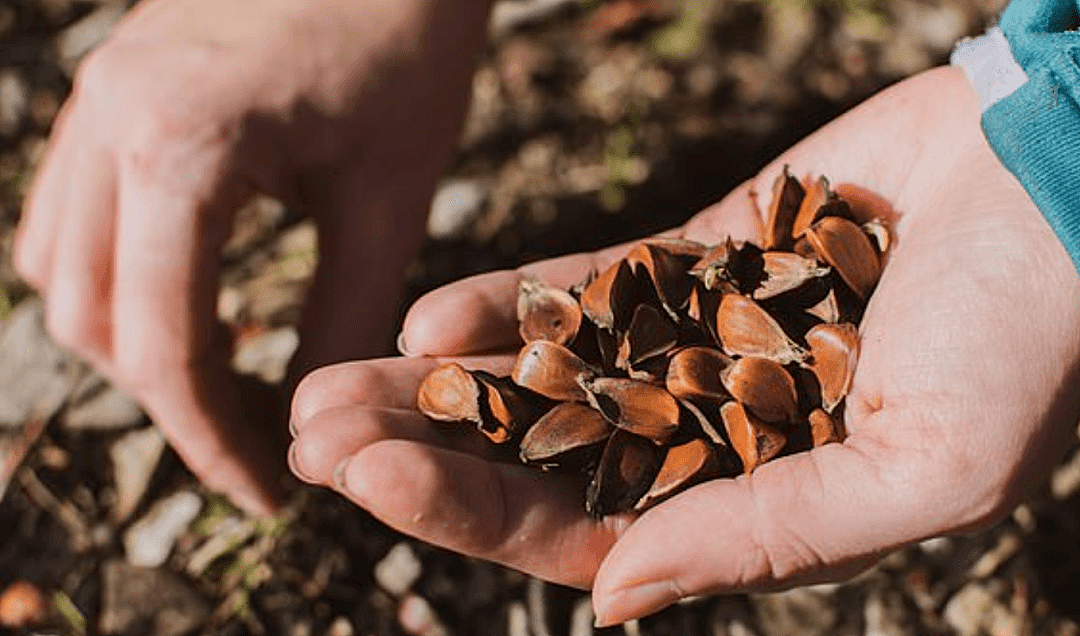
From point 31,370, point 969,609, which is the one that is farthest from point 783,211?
point 31,370

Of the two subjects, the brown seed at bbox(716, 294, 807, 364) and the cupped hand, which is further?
the brown seed at bbox(716, 294, 807, 364)

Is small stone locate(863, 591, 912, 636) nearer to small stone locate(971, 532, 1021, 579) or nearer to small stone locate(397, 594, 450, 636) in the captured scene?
small stone locate(971, 532, 1021, 579)

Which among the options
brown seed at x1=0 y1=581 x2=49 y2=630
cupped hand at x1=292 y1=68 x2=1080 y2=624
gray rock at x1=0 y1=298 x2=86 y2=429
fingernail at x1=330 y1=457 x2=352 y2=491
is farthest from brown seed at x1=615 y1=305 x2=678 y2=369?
gray rock at x1=0 y1=298 x2=86 y2=429

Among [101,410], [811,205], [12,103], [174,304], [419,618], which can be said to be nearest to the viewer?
[811,205]

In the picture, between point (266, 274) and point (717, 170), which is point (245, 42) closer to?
point (266, 274)

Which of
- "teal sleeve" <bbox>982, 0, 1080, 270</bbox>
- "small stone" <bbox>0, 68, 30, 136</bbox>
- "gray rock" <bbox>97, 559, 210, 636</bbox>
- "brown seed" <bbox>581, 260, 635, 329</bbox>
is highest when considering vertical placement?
"teal sleeve" <bbox>982, 0, 1080, 270</bbox>

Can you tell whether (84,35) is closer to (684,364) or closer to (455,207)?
(455,207)

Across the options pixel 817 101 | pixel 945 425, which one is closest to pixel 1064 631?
pixel 945 425
